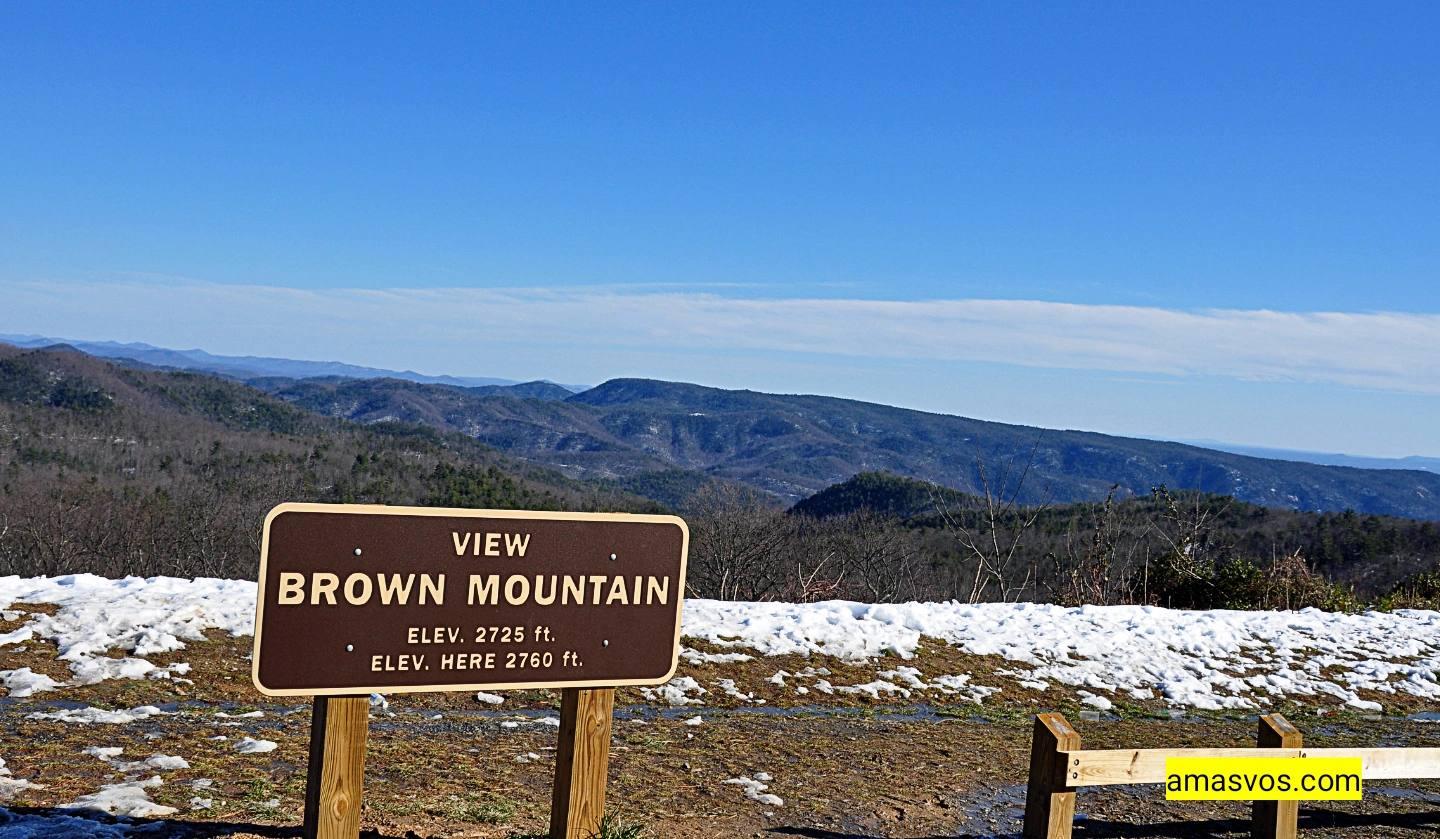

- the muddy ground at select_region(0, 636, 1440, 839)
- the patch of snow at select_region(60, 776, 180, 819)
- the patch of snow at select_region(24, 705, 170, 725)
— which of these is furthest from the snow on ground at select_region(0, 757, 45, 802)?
the patch of snow at select_region(24, 705, 170, 725)

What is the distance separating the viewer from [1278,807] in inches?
198

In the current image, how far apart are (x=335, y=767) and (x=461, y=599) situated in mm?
722

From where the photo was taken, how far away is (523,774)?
622 centimetres

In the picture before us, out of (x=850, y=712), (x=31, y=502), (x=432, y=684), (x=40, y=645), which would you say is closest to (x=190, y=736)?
(x=40, y=645)

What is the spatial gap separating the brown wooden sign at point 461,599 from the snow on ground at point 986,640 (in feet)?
12.6

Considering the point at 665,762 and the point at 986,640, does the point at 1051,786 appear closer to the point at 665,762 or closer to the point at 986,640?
the point at 665,762

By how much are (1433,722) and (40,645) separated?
11.1 m

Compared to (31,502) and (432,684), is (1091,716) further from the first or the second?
(31,502)

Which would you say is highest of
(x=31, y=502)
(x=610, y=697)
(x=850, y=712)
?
(x=610, y=697)

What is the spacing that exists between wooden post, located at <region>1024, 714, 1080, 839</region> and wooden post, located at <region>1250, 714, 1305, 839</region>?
1.03m

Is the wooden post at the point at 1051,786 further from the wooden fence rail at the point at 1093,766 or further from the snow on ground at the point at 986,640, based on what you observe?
the snow on ground at the point at 986,640

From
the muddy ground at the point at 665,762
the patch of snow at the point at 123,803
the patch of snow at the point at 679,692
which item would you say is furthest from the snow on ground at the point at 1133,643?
the patch of snow at the point at 123,803

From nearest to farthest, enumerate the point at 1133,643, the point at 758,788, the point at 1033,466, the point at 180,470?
the point at 758,788, the point at 1133,643, the point at 180,470, the point at 1033,466

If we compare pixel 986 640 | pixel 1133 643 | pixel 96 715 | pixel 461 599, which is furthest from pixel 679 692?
pixel 1133 643
